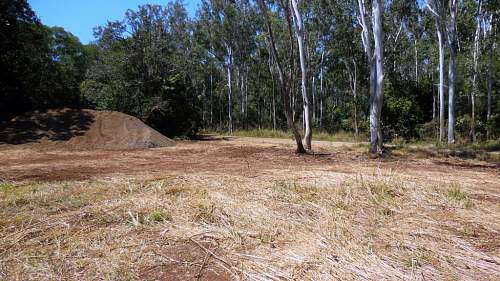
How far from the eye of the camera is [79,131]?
15.0 m

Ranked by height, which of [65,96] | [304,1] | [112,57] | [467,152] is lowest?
[467,152]

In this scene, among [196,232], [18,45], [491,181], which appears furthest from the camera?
[18,45]

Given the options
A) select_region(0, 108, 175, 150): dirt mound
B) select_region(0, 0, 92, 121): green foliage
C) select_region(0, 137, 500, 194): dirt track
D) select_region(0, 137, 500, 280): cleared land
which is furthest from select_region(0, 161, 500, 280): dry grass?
select_region(0, 0, 92, 121): green foliage

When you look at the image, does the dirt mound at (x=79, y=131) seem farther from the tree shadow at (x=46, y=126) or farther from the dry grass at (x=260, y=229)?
the dry grass at (x=260, y=229)

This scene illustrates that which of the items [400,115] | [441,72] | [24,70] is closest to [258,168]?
[441,72]

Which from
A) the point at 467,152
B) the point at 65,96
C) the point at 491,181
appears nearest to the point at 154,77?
the point at 65,96

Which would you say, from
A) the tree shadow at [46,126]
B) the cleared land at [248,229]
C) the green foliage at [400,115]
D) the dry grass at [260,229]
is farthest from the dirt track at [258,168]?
the green foliage at [400,115]

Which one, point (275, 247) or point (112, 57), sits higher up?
point (112, 57)

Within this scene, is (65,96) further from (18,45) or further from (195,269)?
(195,269)

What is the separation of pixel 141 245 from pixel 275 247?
3.75 feet

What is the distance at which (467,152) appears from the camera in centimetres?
1234

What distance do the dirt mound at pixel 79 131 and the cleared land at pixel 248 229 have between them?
8384mm

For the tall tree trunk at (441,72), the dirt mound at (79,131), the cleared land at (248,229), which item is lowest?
the cleared land at (248,229)

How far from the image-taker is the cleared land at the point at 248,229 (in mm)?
2891
